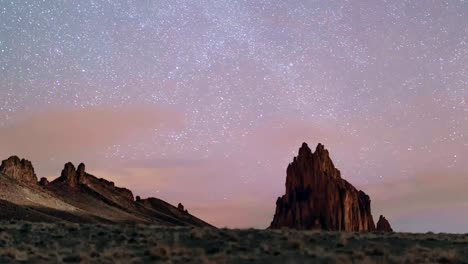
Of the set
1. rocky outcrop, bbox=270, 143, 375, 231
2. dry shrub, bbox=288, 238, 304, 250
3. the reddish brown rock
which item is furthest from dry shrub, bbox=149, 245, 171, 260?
the reddish brown rock

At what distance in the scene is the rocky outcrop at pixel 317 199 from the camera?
174750 millimetres

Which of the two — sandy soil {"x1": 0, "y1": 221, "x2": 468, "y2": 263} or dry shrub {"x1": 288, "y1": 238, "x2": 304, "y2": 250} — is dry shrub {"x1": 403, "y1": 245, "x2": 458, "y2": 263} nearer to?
sandy soil {"x1": 0, "y1": 221, "x2": 468, "y2": 263}

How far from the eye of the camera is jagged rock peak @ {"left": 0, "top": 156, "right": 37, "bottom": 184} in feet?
505

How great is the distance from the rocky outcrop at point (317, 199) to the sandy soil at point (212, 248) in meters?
145

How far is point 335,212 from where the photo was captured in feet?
572

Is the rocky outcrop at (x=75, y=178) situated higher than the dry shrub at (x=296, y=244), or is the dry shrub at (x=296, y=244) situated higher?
the rocky outcrop at (x=75, y=178)

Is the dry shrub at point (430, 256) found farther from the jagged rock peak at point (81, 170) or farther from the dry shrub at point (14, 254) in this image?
the jagged rock peak at point (81, 170)

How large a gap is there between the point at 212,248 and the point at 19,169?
5832 inches

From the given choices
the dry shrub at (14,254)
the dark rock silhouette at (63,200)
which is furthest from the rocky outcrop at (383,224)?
the dry shrub at (14,254)

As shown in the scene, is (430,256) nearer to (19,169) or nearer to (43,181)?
(19,169)

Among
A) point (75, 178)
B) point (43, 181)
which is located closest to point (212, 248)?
point (43, 181)

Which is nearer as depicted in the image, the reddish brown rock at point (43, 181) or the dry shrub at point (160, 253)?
the dry shrub at point (160, 253)

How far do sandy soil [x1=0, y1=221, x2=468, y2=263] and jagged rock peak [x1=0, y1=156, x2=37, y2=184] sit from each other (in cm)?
13060

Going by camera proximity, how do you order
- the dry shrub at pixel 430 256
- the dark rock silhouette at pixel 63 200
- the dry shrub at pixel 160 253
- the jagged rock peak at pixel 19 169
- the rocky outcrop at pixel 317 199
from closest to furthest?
the dry shrub at pixel 430 256 < the dry shrub at pixel 160 253 < the dark rock silhouette at pixel 63 200 < the jagged rock peak at pixel 19 169 < the rocky outcrop at pixel 317 199
